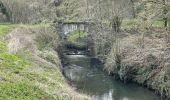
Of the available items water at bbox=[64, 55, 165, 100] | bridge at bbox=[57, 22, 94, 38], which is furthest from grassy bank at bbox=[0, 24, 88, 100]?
bridge at bbox=[57, 22, 94, 38]

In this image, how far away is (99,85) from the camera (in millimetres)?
40594

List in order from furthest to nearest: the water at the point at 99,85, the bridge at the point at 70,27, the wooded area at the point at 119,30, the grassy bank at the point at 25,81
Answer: the bridge at the point at 70,27, the water at the point at 99,85, the wooded area at the point at 119,30, the grassy bank at the point at 25,81

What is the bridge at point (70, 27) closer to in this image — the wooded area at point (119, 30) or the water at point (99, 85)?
the wooded area at point (119, 30)

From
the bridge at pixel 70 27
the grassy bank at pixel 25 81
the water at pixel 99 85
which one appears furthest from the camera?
the bridge at pixel 70 27

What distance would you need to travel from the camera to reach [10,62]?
25.4m

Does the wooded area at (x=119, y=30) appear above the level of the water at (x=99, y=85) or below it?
above

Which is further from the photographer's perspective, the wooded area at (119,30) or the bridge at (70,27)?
the bridge at (70,27)

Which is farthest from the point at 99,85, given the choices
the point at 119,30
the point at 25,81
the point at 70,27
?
the point at 70,27

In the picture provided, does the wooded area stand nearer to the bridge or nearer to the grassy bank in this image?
the bridge

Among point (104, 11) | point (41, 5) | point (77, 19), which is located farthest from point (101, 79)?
point (41, 5)

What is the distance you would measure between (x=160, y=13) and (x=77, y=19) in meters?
33.7

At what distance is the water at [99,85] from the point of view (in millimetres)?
36375

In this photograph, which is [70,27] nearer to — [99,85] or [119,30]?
[119,30]

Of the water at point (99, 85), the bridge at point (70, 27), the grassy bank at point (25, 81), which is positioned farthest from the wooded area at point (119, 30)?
the grassy bank at point (25, 81)
